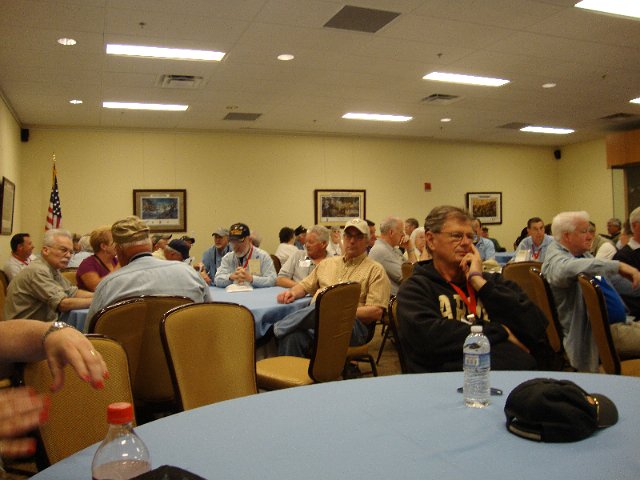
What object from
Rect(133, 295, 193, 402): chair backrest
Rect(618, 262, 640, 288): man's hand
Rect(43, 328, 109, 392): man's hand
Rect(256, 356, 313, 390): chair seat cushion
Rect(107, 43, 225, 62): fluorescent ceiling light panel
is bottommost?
Rect(256, 356, 313, 390): chair seat cushion

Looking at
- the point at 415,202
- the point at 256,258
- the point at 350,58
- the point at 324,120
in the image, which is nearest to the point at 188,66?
the point at 350,58

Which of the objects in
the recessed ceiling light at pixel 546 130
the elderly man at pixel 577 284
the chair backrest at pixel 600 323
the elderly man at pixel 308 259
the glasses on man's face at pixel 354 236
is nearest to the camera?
the chair backrest at pixel 600 323

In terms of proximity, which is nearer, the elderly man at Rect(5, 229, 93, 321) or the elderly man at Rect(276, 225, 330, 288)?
the elderly man at Rect(5, 229, 93, 321)

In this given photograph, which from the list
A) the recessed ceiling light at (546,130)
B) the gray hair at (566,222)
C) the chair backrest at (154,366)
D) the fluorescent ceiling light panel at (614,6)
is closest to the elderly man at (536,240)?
the fluorescent ceiling light panel at (614,6)

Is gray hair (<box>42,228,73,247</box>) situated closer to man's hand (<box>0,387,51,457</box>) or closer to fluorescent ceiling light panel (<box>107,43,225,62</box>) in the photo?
fluorescent ceiling light panel (<box>107,43,225,62</box>)

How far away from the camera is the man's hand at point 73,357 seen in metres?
1.19

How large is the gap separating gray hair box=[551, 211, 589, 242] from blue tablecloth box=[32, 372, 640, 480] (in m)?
2.17

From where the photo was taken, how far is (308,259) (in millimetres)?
5387

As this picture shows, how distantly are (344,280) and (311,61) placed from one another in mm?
3443

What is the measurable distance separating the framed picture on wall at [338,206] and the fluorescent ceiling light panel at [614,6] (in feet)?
22.9

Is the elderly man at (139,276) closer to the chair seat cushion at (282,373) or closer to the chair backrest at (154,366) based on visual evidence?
the chair backrest at (154,366)

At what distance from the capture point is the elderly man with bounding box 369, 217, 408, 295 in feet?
18.5

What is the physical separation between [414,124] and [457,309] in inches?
353

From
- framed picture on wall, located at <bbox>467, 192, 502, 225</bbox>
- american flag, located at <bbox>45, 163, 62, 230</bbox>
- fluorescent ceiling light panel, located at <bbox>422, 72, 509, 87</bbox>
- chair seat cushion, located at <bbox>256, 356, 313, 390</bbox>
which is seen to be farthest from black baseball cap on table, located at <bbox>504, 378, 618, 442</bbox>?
framed picture on wall, located at <bbox>467, 192, 502, 225</bbox>
